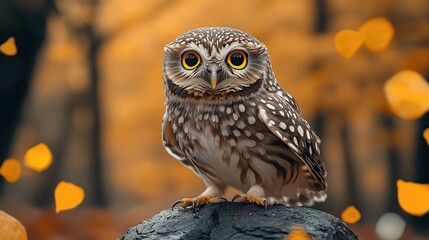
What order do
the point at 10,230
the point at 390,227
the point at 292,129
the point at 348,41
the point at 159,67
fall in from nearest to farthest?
the point at 292,129 → the point at 10,230 → the point at 348,41 → the point at 390,227 → the point at 159,67

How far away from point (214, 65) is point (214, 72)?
0.04 m

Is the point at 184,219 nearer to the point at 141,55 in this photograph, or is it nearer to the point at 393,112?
the point at 393,112

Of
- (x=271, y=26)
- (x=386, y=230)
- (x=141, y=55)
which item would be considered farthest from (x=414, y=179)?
(x=141, y=55)

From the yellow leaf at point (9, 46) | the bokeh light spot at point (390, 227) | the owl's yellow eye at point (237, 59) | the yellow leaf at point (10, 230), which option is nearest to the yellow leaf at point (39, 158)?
the yellow leaf at point (9, 46)

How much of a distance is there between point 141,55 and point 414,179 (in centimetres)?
376

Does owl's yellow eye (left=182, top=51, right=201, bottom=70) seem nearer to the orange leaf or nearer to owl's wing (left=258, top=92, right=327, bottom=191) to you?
owl's wing (left=258, top=92, right=327, bottom=191)

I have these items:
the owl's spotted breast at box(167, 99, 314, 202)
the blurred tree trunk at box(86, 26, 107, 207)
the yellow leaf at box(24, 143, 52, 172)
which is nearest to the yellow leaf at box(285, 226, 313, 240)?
the owl's spotted breast at box(167, 99, 314, 202)

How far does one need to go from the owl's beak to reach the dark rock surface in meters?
0.58

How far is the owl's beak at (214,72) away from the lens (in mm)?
2361

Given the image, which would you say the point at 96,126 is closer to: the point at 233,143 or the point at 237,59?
the point at 233,143

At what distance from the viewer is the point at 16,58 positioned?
5934mm

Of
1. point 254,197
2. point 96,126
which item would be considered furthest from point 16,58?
point 254,197

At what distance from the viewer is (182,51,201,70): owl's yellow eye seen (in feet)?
8.05

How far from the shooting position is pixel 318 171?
2.71m
